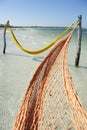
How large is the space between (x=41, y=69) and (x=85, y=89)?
272 cm

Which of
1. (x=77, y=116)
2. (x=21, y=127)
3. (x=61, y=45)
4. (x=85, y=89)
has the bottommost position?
(x=85, y=89)

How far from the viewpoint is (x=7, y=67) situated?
418 inches

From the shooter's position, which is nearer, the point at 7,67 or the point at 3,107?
the point at 3,107

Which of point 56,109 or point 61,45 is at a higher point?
point 61,45

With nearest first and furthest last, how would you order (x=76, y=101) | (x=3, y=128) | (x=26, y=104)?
1. (x=76, y=101)
2. (x=26, y=104)
3. (x=3, y=128)

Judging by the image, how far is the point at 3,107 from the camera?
6.05 metres

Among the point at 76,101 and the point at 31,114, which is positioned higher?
the point at 76,101

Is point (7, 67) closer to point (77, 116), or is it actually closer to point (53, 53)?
point (53, 53)

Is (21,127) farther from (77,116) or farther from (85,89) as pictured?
(85,89)

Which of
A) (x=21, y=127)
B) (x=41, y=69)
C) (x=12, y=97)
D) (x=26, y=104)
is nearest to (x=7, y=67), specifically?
(x=12, y=97)

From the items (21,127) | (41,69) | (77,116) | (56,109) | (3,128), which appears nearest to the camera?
(77,116)

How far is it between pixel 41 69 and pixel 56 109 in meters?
1.20

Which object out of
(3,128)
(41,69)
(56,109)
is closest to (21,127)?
(3,128)

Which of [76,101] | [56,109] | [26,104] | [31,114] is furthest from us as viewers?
[56,109]
